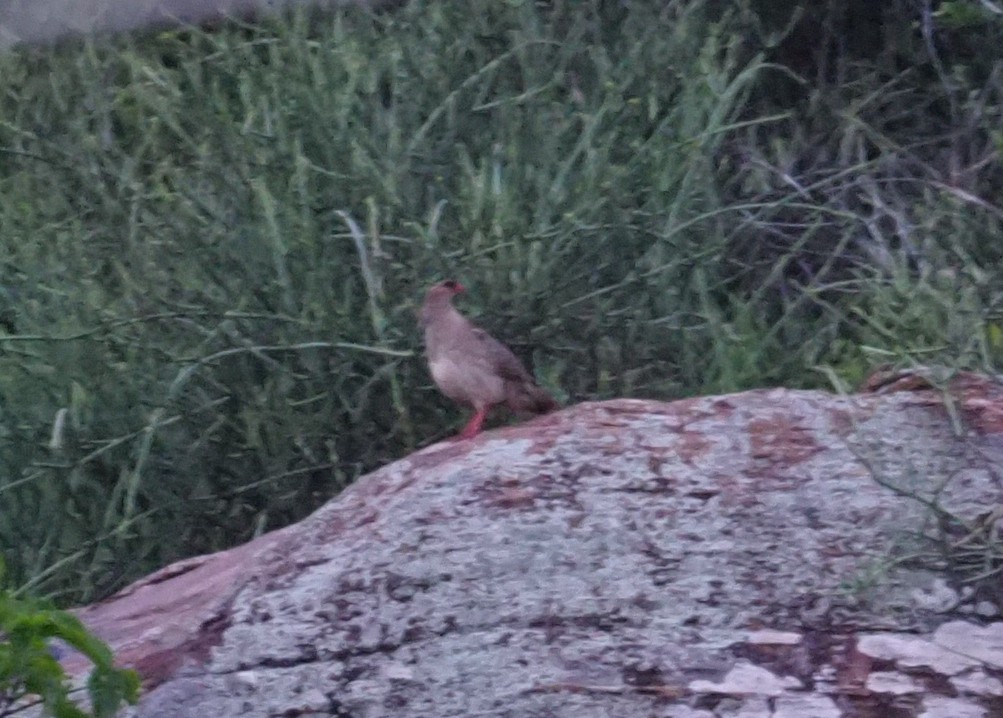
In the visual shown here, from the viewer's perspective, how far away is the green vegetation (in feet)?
17.1

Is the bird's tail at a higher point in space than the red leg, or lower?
higher

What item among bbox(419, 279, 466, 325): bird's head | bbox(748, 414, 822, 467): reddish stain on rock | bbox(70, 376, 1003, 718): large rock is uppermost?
bbox(419, 279, 466, 325): bird's head

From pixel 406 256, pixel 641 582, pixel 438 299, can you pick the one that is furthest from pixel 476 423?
pixel 641 582

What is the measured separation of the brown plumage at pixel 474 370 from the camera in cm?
475

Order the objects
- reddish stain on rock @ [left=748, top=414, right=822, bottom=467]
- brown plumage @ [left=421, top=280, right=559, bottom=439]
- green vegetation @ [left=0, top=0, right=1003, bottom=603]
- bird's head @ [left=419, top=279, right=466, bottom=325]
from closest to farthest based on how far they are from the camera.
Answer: reddish stain on rock @ [left=748, top=414, right=822, bottom=467] < brown plumage @ [left=421, top=280, right=559, bottom=439] < bird's head @ [left=419, top=279, right=466, bottom=325] < green vegetation @ [left=0, top=0, right=1003, bottom=603]

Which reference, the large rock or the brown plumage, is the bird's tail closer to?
the brown plumage

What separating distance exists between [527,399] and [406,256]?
844 millimetres

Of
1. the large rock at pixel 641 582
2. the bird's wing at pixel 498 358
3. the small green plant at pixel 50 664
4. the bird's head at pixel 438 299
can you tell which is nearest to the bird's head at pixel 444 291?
the bird's head at pixel 438 299

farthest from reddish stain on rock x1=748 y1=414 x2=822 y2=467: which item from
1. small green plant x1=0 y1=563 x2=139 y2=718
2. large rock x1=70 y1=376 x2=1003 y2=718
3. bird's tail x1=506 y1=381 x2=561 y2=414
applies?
small green plant x1=0 y1=563 x2=139 y2=718

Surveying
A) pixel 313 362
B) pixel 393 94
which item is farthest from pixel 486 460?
pixel 393 94

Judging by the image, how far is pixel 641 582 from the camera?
357cm

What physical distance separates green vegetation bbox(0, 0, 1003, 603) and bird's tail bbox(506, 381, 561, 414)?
1.10 feet

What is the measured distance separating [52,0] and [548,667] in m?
5.05

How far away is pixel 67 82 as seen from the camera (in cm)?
762
